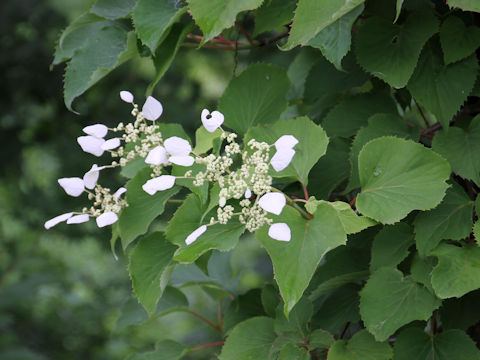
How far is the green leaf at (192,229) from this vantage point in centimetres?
69

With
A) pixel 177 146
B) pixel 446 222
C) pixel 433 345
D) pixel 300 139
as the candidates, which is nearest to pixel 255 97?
pixel 300 139

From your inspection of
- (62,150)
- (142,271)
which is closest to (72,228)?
(62,150)

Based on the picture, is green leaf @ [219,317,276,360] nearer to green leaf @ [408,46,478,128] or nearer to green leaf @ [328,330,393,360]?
green leaf @ [328,330,393,360]

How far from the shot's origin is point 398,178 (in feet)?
2.45

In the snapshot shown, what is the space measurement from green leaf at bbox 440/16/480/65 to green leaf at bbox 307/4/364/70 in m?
0.14

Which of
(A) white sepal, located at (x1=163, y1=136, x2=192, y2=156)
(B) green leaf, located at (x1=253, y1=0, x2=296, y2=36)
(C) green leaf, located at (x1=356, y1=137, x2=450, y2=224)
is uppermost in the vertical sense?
(B) green leaf, located at (x1=253, y1=0, x2=296, y2=36)

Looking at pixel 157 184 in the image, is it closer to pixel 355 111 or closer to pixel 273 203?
pixel 273 203

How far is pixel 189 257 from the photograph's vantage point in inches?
27.2

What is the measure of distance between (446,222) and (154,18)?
503mm

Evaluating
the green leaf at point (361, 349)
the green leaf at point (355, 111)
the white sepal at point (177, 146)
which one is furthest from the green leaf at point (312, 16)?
the green leaf at point (361, 349)

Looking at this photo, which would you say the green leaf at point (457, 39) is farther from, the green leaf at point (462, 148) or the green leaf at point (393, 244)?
the green leaf at point (393, 244)

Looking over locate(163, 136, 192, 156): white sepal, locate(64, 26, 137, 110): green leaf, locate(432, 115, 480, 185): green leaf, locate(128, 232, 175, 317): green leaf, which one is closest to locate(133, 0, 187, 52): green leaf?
locate(64, 26, 137, 110): green leaf

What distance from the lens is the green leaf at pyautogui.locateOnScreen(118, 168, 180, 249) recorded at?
0.82m

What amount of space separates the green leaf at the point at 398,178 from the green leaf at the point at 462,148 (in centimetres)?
7
